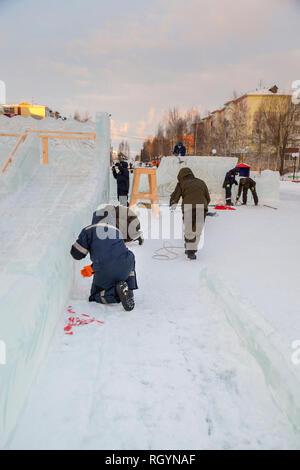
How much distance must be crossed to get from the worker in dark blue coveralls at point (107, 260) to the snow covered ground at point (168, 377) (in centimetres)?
16

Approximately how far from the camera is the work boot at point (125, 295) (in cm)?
377

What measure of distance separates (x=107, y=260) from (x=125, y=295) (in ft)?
1.36

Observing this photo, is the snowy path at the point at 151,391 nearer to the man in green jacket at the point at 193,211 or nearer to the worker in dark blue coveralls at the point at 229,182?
the man in green jacket at the point at 193,211

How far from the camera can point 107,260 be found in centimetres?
381

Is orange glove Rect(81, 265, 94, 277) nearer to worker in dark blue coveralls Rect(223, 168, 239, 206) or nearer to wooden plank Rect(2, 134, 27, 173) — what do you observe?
wooden plank Rect(2, 134, 27, 173)

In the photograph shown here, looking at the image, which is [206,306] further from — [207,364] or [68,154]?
[68,154]

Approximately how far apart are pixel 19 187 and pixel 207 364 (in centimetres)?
1024

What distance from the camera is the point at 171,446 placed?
6.38ft

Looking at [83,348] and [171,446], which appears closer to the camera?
[171,446]

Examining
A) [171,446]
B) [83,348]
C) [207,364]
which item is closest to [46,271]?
[83,348]

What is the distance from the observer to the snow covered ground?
6.63ft

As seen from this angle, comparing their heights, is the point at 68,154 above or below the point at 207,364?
above

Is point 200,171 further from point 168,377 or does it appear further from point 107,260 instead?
point 168,377

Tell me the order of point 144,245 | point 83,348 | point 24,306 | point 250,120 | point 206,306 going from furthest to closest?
point 250,120 → point 144,245 → point 206,306 → point 83,348 → point 24,306
